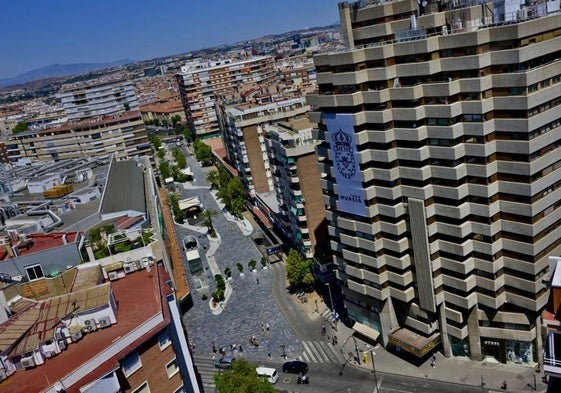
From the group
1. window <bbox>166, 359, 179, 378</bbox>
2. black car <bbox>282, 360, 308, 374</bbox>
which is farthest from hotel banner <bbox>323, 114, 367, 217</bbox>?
window <bbox>166, 359, 179, 378</bbox>

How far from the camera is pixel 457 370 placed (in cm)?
5672

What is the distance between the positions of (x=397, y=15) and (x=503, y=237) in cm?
2575

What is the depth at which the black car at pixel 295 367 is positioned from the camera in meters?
60.7

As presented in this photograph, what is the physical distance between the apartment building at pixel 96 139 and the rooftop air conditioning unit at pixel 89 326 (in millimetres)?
129082

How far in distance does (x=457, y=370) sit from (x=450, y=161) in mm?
24466

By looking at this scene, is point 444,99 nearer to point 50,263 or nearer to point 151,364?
point 151,364

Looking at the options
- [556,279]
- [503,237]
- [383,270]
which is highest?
[556,279]

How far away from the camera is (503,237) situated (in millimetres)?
51531

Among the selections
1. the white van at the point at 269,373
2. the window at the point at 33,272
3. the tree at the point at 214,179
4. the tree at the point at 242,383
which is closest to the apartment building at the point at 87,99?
the tree at the point at 214,179

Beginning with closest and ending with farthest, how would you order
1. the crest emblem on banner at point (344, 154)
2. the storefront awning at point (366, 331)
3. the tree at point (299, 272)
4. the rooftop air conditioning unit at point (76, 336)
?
the rooftop air conditioning unit at point (76, 336) < the crest emblem on banner at point (344, 154) < the storefront awning at point (366, 331) < the tree at point (299, 272)

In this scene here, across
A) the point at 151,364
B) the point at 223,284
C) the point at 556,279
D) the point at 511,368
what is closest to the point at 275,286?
the point at 223,284

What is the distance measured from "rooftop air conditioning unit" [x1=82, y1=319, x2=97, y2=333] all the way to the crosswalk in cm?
3689

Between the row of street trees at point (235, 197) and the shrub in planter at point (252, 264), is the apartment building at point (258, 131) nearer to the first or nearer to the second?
the row of street trees at point (235, 197)

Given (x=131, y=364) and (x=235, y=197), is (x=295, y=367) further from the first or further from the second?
(x=235, y=197)
